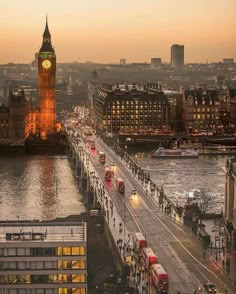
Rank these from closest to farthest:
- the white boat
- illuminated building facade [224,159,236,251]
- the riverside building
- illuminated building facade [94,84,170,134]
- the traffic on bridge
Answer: the riverside building, the traffic on bridge, illuminated building facade [224,159,236,251], the white boat, illuminated building facade [94,84,170,134]

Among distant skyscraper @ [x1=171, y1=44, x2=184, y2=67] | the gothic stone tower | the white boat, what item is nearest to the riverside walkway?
distant skyscraper @ [x1=171, y1=44, x2=184, y2=67]

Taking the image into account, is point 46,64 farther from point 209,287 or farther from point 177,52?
point 209,287

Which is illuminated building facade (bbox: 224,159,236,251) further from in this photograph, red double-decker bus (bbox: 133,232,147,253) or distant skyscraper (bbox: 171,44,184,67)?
distant skyscraper (bbox: 171,44,184,67)

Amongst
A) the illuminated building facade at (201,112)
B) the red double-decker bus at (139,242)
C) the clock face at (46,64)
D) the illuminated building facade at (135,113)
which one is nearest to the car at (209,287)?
the red double-decker bus at (139,242)

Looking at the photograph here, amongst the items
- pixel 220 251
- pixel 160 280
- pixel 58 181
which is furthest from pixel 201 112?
pixel 160 280

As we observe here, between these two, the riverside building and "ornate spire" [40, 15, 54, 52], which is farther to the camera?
"ornate spire" [40, 15, 54, 52]

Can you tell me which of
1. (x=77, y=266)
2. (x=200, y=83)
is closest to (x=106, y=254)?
(x=77, y=266)

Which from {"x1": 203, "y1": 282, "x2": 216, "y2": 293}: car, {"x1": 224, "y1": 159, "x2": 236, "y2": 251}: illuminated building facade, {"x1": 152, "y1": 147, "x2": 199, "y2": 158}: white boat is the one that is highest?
{"x1": 224, "y1": 159, "x2": 236, "y2": 251}: illuminated building facade

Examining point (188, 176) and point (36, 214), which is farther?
point (188, 176)

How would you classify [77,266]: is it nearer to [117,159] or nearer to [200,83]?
[117,159]
